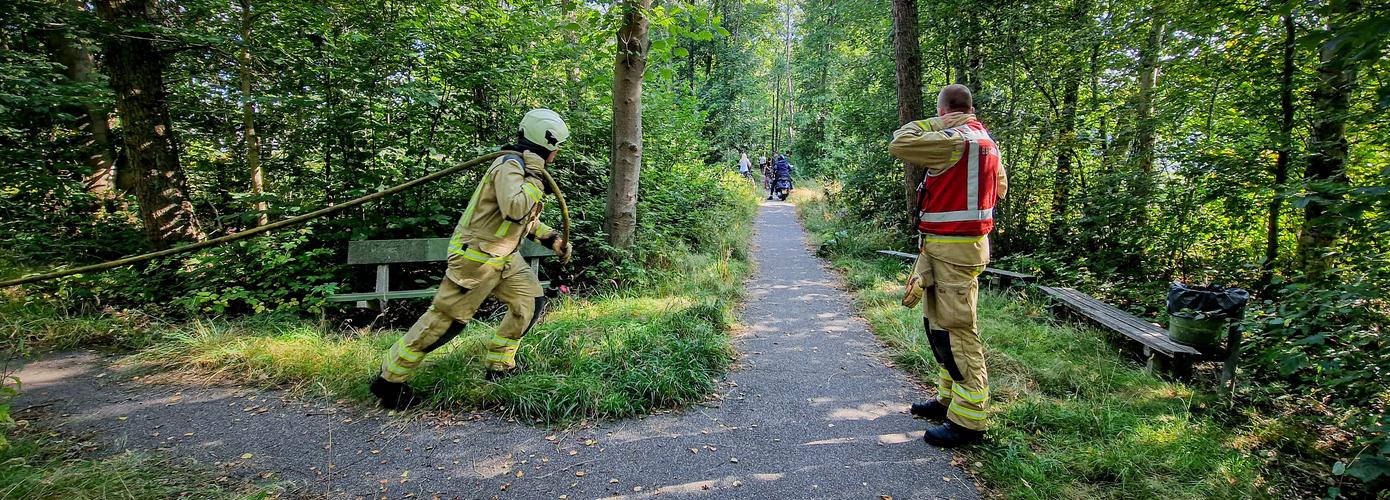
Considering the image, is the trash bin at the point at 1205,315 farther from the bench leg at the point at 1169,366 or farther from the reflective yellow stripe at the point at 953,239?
the reflective yellow stripe at the point at 953,239

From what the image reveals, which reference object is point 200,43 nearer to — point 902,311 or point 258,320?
point 258,320

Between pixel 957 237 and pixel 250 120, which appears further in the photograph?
pixel 250 120

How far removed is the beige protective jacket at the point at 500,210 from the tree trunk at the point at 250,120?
3924 millimetres

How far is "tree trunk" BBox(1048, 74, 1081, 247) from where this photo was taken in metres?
7.37

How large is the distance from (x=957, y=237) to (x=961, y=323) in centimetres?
49

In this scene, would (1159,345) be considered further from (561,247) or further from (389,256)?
(389,256)

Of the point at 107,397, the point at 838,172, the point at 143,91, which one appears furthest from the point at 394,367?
the point at 838,172

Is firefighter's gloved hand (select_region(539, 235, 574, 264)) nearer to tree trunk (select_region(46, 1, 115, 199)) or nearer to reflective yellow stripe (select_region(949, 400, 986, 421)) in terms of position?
reflective yellow stripe (select_region(949, 400, 986, 421))

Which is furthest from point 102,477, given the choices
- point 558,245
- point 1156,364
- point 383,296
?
point 1156,364

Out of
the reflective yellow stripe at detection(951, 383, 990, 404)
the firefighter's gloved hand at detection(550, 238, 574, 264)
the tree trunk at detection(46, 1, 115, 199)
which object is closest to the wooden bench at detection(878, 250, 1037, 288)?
the reflective yellow stripe at detection(951, 383, 990, 404)

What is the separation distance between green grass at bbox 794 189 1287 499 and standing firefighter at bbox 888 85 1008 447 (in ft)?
0.91

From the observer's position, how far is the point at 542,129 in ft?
12.2

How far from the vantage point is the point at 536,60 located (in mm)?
6945

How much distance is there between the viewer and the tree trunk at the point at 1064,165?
737 cm
